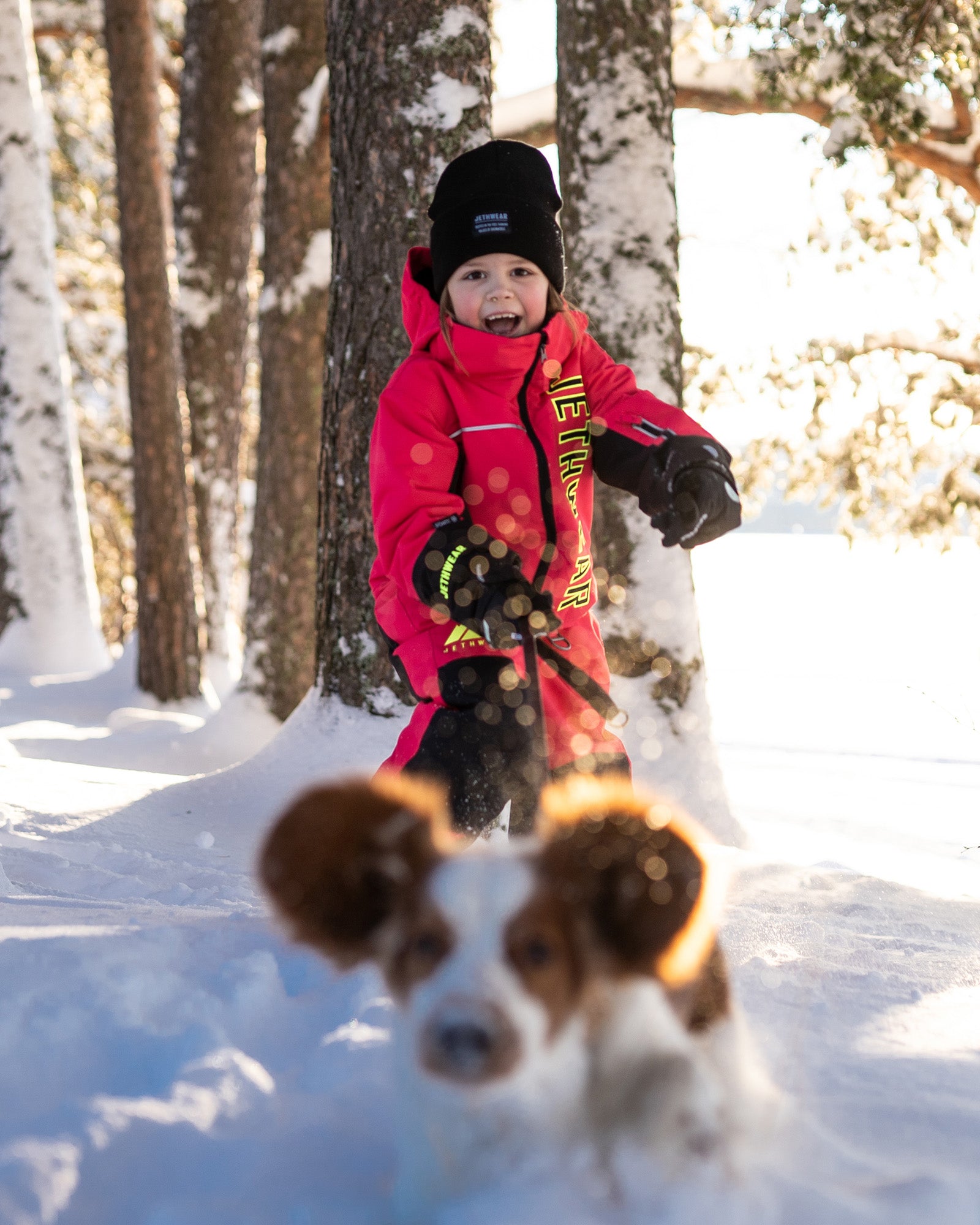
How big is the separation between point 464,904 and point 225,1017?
32.6 inches

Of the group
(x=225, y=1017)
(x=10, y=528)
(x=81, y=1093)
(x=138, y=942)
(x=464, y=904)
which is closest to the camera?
(x=464, y=904)

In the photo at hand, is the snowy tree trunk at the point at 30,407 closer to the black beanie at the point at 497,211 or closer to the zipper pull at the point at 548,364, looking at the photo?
the black beanie at the point at 497,211

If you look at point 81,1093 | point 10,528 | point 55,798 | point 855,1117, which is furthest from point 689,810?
point 10,528

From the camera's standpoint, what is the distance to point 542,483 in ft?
7.84

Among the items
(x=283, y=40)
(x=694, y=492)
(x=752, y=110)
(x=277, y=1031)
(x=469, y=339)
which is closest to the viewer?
(x=277, y=1031)

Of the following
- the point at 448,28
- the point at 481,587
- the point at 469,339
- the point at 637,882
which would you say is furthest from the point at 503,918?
the point at 448,28

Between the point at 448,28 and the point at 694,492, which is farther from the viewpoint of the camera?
the point at 448,28

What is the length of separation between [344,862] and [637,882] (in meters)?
0.36

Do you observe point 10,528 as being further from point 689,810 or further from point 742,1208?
point 742,1208

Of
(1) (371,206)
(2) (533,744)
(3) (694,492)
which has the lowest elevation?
(2) (533,744)

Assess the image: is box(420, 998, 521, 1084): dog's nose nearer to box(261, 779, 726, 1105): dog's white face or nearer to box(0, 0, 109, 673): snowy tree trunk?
box(261, 779, 726, 1105): dog's white face

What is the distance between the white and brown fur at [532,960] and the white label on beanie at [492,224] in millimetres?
1600

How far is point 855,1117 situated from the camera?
156cm

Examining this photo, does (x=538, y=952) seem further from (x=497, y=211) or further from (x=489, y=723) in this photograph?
(x=497, y=211)
